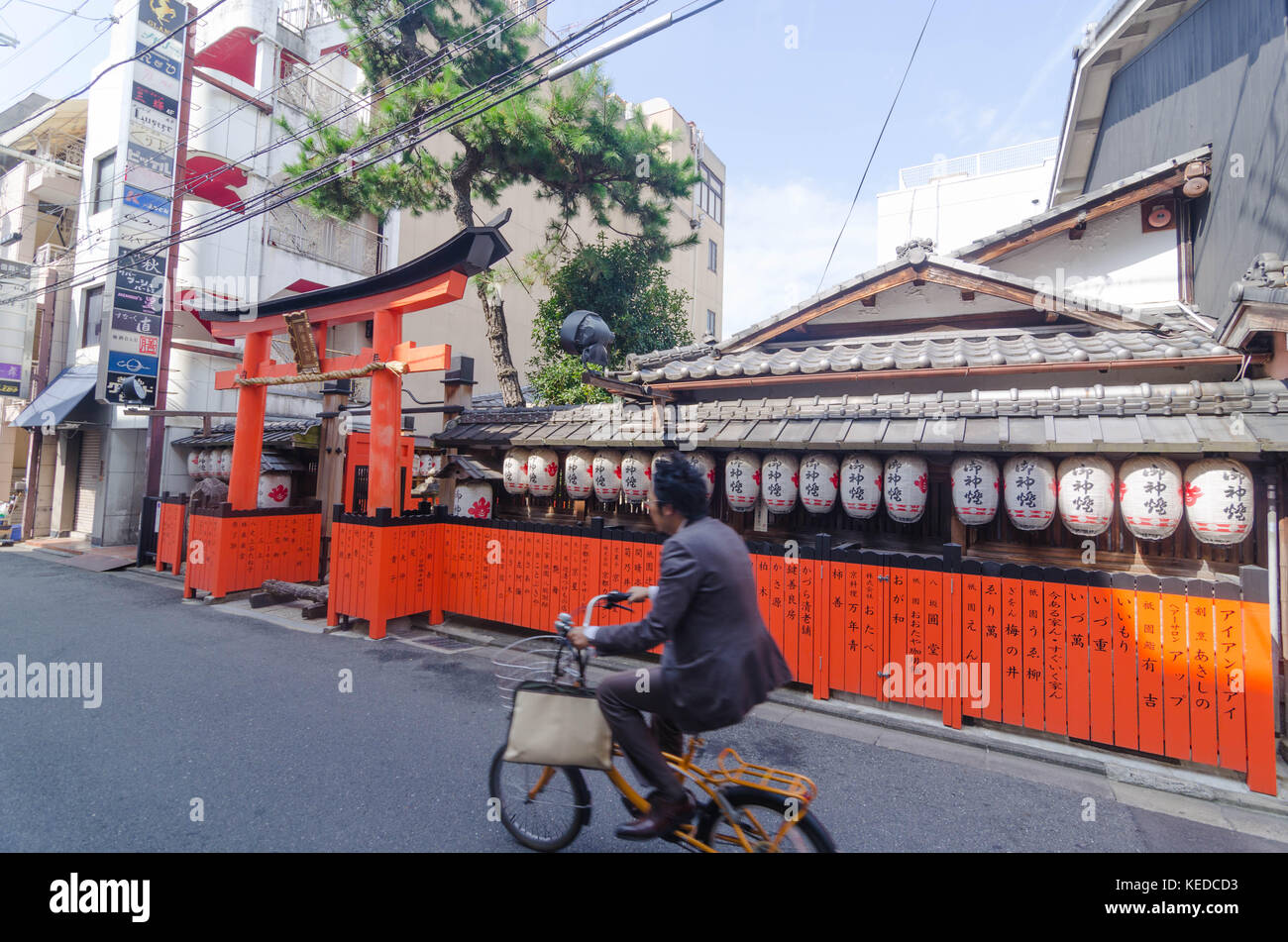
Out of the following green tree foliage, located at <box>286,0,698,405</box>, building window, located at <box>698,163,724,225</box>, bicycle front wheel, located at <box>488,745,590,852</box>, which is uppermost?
building window, located at <box>698,163,724,225</box>

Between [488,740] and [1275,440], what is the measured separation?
7.09 m

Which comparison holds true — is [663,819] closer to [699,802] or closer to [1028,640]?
[699,802]

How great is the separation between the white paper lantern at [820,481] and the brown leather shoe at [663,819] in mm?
4453

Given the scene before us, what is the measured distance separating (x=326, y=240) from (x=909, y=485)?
2049 centimetres

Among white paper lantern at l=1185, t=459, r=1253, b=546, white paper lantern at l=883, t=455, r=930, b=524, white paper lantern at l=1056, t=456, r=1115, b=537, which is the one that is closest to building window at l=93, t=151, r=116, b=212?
white paper lantern at l=883, t=455, r=930, b=524

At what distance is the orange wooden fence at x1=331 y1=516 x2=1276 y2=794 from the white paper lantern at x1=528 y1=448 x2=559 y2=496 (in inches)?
49.0

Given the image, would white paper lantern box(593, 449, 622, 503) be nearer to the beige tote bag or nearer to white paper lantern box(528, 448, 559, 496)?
white paper lantern box(528, 448, 559, 496)

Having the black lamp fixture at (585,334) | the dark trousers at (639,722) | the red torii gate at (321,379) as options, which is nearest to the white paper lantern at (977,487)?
the dark trousers at (639,722)

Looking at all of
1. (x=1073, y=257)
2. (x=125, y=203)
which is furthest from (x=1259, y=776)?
(x=125, y=203)

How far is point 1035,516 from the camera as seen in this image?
5930 mm

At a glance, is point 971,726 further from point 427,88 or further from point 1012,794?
point 427,88

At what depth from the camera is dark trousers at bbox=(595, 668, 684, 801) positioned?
3111mm

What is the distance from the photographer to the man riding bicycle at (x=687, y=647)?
2984 millimetres

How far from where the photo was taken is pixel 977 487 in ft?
20.2
